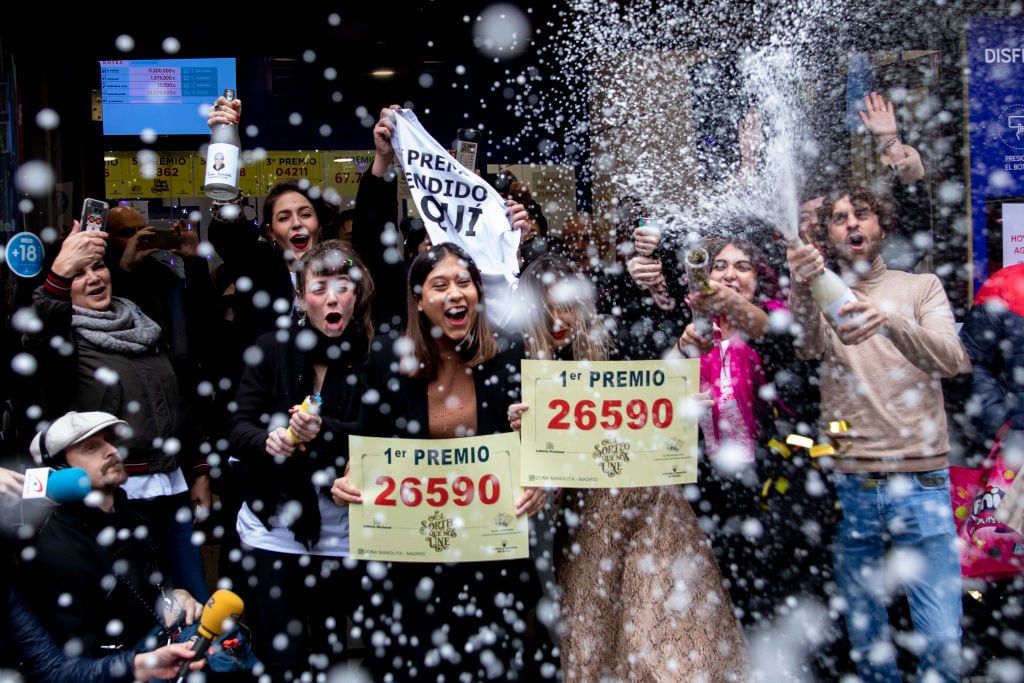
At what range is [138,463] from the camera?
4.20 metres

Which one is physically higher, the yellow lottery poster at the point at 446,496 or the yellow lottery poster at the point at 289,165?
the yellow lottery poster at the point at 289,165

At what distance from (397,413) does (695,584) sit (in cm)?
126

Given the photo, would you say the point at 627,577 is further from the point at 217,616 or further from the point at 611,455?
the point at 217,616

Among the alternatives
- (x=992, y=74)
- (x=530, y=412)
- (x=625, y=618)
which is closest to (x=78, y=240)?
(x=530, y=412)

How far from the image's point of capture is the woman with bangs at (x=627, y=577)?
3.53 metres

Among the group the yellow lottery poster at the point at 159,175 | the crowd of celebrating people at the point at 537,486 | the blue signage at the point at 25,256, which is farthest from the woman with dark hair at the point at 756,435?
the yellow lottery poster at the point at 159,175

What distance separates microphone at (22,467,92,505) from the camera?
3318 mm

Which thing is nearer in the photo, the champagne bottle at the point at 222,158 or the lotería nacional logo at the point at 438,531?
the lotería nacional logo at the point at 438,531

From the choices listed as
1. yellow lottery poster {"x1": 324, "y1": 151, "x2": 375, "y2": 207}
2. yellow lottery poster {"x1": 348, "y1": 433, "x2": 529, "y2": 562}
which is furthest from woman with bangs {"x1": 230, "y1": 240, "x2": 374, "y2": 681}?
yellow lottery poster {"x1": 324, "y1": 151, "x2": 375, "y2": 207}

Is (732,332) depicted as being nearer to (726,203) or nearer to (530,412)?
(530,412)

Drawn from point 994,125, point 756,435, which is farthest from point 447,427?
point 994,125

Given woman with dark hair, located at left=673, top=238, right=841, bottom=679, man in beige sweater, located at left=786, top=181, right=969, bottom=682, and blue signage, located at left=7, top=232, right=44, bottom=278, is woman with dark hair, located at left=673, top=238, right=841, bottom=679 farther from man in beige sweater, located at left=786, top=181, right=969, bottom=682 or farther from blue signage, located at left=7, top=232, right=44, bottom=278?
blue signage, located at left=7, top=232, right=44, bottom=278

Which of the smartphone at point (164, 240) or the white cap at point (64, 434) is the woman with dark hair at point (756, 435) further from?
the smartphone at point (164, 240)

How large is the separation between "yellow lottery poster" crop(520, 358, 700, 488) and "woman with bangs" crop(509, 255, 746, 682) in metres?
0.12
